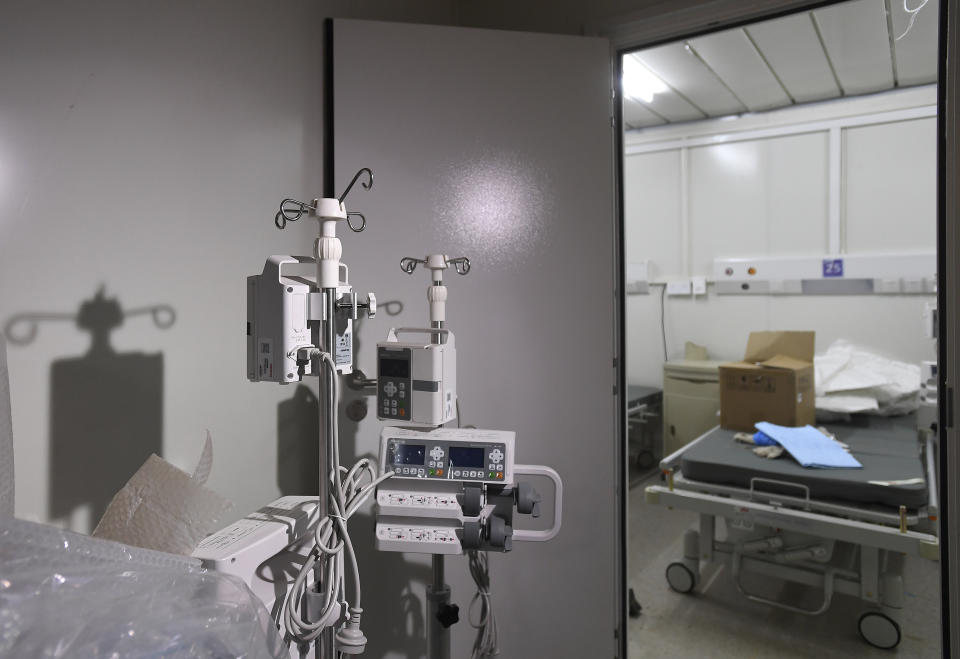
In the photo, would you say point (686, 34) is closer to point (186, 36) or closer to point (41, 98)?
point (186, 36)

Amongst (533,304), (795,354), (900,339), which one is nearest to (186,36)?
(533,304)

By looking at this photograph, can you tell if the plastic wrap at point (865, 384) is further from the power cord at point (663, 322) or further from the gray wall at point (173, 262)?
the gray wall at point (173, 262)

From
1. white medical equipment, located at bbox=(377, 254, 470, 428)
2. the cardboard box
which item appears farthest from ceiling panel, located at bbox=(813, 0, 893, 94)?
white medical equipment, located at bbox=(377, 254, 470, 428)

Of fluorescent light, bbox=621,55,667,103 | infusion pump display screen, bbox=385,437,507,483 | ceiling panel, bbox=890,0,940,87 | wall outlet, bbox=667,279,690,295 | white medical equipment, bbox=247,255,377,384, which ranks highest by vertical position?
fluorescent light, bbox=621,55,667,103

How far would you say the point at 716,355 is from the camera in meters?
4.33

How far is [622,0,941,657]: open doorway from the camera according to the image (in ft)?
7.67

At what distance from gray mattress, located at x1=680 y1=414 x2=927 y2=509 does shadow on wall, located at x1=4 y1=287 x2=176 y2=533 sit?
2.17 metres

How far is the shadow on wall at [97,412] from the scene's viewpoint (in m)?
1.20

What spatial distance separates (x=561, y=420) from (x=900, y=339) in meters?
2.95

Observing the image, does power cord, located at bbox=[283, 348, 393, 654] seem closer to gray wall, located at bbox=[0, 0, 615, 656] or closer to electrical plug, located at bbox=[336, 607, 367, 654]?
electrical plug, located at bbox=[336, 607, 367, 654]

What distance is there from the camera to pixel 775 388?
307cm

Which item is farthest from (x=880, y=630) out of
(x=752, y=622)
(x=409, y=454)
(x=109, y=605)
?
(x=109, y=605)

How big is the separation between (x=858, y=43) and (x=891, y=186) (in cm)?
103

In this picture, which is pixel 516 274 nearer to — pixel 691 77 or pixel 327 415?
pixel 327 415
